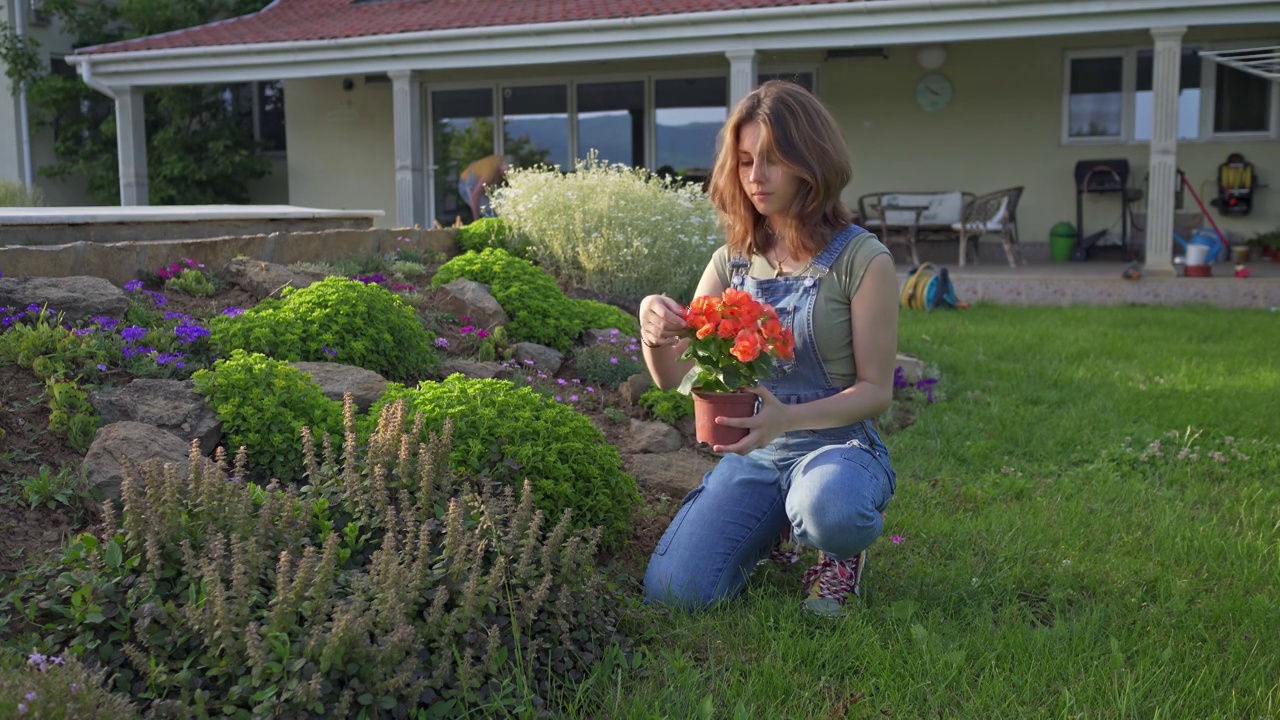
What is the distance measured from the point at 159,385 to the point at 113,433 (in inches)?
15.9

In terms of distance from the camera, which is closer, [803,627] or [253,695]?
[253,695]

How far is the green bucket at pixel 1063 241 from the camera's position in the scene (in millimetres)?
12586

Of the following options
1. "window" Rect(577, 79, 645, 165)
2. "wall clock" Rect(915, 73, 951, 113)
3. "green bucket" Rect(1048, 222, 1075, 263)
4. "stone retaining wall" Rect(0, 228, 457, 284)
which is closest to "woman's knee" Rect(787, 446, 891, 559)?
"stone retaining wall" Rect(0, 228, 457, 284)

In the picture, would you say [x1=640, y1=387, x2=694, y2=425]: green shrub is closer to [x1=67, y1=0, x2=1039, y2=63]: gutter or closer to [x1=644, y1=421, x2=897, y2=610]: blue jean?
[x1=644, y1=421, x2=897, y2=610]: blue jean

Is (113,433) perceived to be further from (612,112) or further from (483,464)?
(612,112)

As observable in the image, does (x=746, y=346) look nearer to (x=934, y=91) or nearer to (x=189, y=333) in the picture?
(x=189, y=333)

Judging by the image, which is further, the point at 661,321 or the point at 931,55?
the point at 931,55

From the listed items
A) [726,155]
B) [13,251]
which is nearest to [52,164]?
[13,251]

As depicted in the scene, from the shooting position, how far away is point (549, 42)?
11.7 meters

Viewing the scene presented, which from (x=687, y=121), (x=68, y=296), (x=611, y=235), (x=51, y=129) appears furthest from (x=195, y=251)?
(x=51, y=129)

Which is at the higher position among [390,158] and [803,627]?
[390,158]

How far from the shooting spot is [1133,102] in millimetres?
12523

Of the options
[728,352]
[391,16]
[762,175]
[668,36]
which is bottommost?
[728,352]

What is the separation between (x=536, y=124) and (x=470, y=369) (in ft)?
35.7
